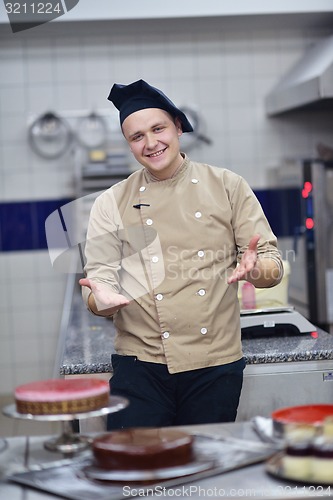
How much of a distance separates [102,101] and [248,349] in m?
3.01

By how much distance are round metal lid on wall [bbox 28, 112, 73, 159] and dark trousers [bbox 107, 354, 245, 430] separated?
132 inches

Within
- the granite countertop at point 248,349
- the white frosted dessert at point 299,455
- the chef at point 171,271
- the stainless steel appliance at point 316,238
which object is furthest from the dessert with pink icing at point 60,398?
the stainless steel appliance at point 316,238

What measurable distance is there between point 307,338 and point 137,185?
0.98m

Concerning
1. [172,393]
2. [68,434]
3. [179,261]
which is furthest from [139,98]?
[68,434]

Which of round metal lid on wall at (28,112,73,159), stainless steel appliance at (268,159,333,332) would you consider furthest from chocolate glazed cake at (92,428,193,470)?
round metal lid on wall at (28,112,73,159)

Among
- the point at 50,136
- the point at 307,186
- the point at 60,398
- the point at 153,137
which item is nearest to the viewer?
the point at 60,398

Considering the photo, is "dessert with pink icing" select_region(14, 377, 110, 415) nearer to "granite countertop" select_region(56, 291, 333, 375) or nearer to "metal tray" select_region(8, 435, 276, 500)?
"metal tray" select_region(8, 435, 276, 500)

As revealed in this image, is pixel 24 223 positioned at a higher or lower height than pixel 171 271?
higher

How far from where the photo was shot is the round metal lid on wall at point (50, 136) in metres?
5.30

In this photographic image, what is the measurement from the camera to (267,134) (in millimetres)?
5477

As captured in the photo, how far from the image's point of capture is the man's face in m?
2.11

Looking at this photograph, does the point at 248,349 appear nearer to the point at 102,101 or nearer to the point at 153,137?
the point at 153,137

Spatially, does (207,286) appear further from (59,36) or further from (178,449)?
(59,36)

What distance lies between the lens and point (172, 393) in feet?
7.17
